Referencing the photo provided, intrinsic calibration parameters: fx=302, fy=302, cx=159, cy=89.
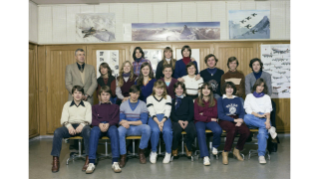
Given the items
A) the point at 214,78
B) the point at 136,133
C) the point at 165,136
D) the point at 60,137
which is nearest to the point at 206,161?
the point at 165,136

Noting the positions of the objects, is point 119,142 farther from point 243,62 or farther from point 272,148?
point 243,62

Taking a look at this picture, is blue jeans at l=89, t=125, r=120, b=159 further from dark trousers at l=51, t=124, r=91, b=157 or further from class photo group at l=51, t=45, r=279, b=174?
dark trousers at l=51, t=124, r=91, b=157

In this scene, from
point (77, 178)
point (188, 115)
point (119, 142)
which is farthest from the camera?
point (188, 115)

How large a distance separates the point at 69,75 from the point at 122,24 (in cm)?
183

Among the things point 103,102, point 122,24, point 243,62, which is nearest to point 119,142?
point 103,102

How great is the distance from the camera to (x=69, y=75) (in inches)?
194

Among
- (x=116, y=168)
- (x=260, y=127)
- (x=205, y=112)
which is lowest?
(x=116, y=168)

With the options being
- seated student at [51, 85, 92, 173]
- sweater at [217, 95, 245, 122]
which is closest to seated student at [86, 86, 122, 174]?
seated student at [51, 85, 92, 173]

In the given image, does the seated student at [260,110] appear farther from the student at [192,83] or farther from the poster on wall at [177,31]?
the poster on wall at [177,31]

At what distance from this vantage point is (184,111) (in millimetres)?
4469

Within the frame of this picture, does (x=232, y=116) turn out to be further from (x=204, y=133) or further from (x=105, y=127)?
(x=105, y=127)

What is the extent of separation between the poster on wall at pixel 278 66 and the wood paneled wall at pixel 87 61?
4.9 inches

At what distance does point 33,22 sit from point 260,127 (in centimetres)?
477

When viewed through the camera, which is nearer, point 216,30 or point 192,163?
point 192,163
